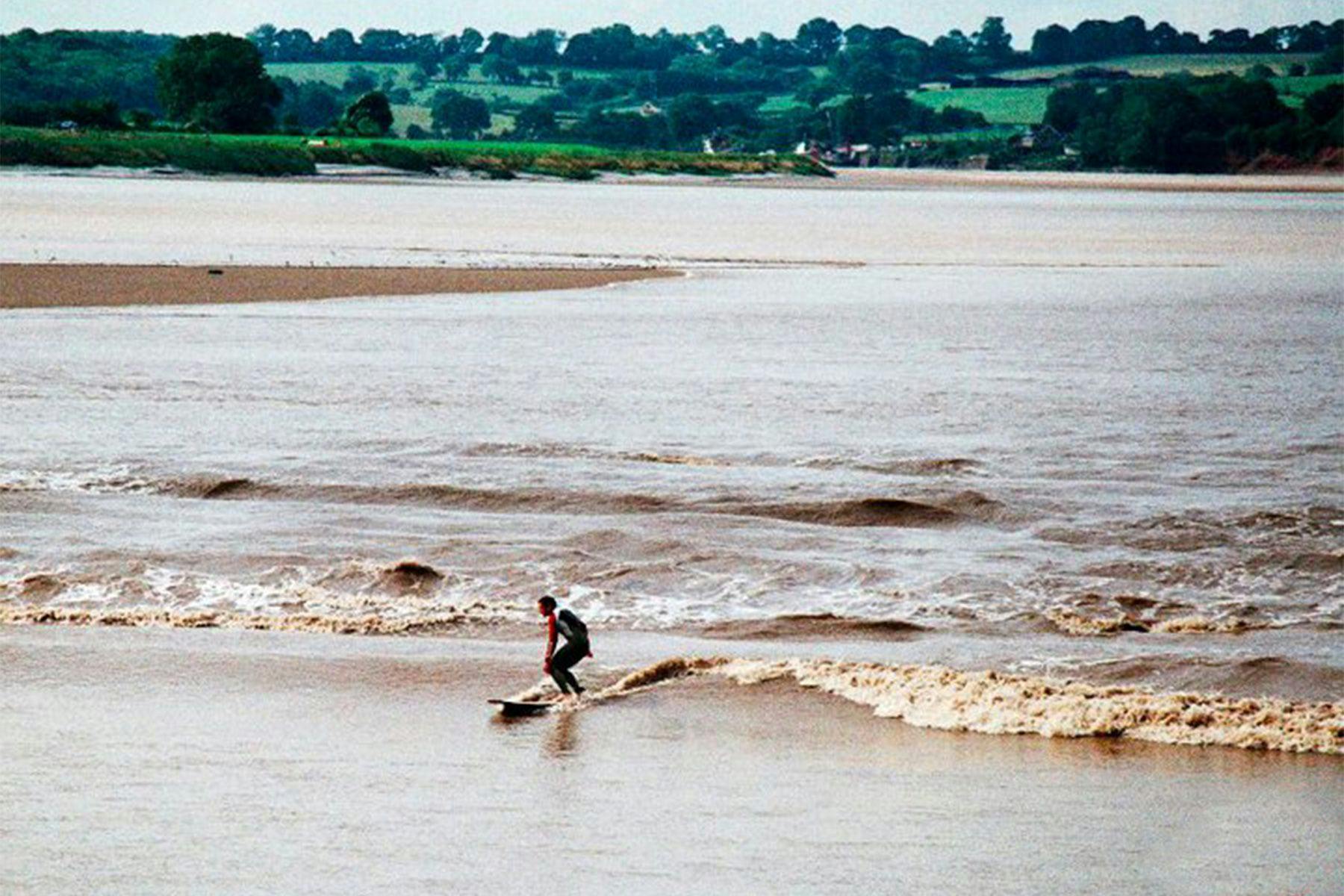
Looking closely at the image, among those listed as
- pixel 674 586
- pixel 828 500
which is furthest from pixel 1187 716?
pixel 828 500

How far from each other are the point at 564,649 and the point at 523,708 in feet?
1.72

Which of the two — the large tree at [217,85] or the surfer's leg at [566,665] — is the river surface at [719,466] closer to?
the surfer's leg at [566,665]

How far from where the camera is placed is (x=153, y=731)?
13.7 metres

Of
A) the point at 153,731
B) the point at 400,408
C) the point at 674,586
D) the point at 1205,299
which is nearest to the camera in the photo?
the point at 153,731

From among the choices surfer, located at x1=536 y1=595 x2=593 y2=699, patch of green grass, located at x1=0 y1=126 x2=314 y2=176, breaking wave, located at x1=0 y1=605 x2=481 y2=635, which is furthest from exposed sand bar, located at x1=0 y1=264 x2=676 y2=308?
patch of green grass, located at x1=0 y1=126 x2=314 y2=176

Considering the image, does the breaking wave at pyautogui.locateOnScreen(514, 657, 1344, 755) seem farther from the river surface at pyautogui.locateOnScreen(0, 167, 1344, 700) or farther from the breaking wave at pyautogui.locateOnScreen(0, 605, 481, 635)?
the breaking wave at pyautogui.locateOnScreen(0, 605, 481, 635)

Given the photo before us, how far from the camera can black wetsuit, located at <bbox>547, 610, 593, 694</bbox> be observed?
1456 cm

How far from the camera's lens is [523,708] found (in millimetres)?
14359

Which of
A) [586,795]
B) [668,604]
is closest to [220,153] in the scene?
[668,604]

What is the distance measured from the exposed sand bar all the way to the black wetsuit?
29.4m

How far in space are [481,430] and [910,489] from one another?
6.21 m

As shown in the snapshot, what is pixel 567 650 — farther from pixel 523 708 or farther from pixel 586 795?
pixel 586 795

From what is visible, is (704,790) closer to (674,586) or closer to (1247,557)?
(674,586)

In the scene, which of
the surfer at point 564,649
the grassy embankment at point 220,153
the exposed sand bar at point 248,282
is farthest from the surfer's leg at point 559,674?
the grassy embankment at point 220,153
